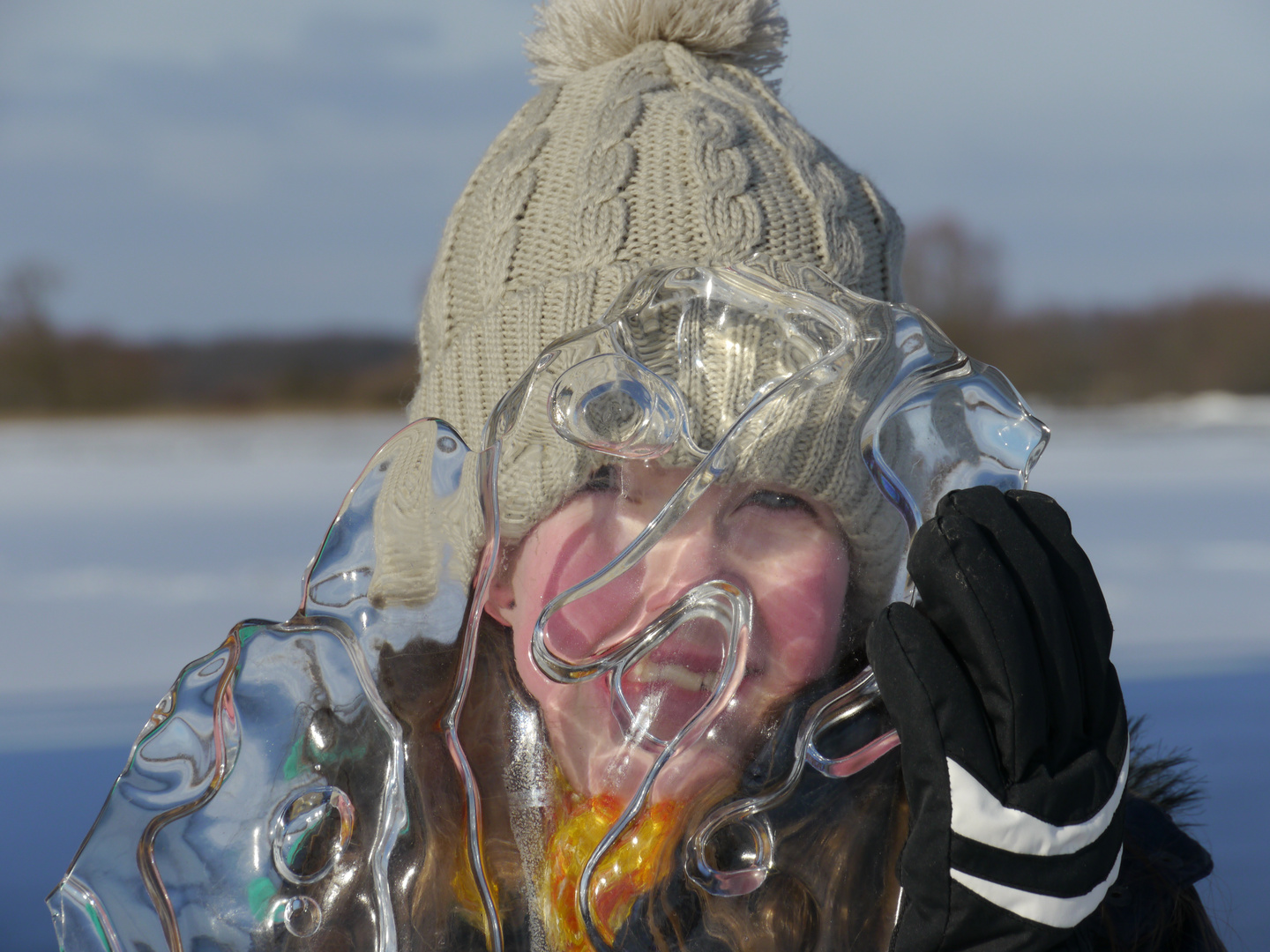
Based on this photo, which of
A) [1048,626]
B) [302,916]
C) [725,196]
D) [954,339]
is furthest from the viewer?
[954,339]

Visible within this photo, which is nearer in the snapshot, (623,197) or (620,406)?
(620,406)

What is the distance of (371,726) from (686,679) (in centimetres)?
26

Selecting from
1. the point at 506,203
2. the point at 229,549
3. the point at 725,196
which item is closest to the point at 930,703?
the point at 725,196

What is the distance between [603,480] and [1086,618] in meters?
0.43

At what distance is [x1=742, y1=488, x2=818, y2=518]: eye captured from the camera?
2.97 feet

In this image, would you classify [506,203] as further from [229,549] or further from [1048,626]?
[229,549]

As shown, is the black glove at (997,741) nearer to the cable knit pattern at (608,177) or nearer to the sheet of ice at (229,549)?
the cable knit pattern at (608,177)

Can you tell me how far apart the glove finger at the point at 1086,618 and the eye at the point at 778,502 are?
0.58ft

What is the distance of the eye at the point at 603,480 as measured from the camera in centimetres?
93

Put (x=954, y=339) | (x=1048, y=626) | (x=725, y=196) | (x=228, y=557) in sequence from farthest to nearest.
A: (x=954, y=339), (x=228, y=557), (x=725, y=196), (x=1048, y=626)

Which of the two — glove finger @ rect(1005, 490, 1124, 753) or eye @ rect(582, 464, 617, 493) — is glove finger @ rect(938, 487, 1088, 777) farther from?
eye @ rect(582, 464, 617, 493)

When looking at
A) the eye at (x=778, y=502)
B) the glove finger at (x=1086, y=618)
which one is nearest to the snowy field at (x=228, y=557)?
the glove finger at (x=1086, y=618)

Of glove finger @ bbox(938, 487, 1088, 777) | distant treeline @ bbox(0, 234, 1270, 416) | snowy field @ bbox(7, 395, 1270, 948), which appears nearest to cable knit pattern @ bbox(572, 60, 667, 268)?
glove finger @ bbox(938, 487, 1088, 777)

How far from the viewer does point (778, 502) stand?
3.01ft
